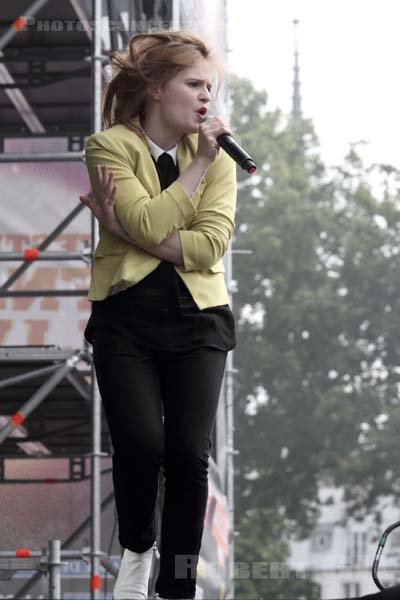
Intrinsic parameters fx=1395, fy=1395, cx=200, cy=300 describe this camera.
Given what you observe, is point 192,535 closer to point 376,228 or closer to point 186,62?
point 186,62

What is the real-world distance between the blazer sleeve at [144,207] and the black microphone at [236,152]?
0.15 metres

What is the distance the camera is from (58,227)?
8.85 metres

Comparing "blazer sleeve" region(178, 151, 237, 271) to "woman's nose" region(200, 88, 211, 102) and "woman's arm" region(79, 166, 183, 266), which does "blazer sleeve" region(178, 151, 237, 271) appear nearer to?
"woman's arm" region(79, 166, 183, 266)

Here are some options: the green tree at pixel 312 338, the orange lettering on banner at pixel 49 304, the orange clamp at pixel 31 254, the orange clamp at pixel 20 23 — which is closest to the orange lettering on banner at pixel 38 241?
the orange lettering on banner at pixel 49 304

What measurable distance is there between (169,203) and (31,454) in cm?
713

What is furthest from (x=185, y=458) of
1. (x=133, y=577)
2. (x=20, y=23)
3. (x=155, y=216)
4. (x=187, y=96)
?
(x=20, y=23)

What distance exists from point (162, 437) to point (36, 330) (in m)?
5.54

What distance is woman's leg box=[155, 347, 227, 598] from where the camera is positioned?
3.46 m

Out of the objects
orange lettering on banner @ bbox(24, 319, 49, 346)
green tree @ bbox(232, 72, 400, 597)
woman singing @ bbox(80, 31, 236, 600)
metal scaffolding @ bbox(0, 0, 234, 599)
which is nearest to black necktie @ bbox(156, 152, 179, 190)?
woman singing @ bbox(80, 31, 236, 600)

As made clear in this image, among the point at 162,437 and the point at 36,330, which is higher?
the point at 36,330

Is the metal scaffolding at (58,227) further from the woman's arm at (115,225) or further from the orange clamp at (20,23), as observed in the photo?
the woman's arm at (115,225)

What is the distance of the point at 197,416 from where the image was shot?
137 inches

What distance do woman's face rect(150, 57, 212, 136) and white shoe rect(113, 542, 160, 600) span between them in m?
1.12

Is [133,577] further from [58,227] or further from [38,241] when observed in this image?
[38,241]
